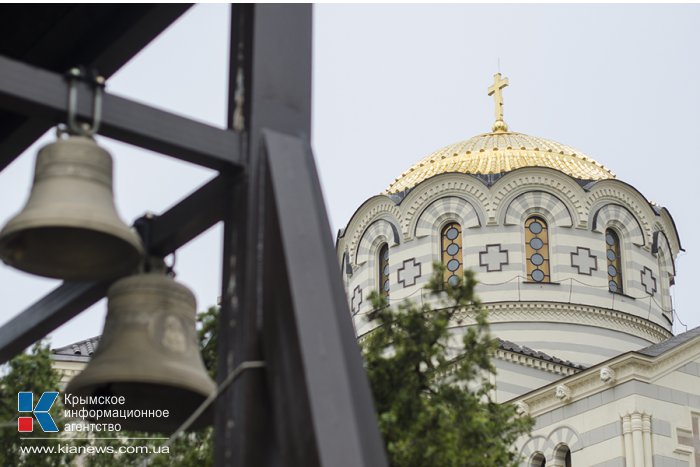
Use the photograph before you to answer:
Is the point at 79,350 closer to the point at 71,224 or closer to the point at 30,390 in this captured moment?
the point at 30,390

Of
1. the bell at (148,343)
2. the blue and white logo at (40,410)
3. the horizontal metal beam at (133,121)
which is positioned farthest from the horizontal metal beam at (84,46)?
the blue and white logo at (40,410)

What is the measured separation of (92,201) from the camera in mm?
5203

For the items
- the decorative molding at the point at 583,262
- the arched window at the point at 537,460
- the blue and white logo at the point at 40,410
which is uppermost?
the decorative molding at the point at 583,262

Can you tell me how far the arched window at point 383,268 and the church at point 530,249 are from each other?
0.15 ft

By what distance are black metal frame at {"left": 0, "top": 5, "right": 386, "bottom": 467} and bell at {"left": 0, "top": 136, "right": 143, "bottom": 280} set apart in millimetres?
203

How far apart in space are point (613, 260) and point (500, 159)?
3469 millimetres

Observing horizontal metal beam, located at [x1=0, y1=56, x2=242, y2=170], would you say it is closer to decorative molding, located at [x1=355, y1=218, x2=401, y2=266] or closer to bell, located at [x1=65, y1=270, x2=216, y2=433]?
bell, located at [x1=65, y1=270, x2=216, y2=433]

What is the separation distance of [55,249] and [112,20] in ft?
3.17

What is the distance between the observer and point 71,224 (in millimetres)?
5086

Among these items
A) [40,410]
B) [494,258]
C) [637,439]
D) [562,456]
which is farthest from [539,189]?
[40,410]

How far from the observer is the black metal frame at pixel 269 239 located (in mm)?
4504

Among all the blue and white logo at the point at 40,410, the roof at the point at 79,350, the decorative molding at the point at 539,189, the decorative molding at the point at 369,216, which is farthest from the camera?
the decorative molding at the point at 369,216

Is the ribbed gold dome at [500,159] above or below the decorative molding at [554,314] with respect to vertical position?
above

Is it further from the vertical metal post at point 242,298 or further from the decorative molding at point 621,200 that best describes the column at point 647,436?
the vertical metal post at point 242,298
